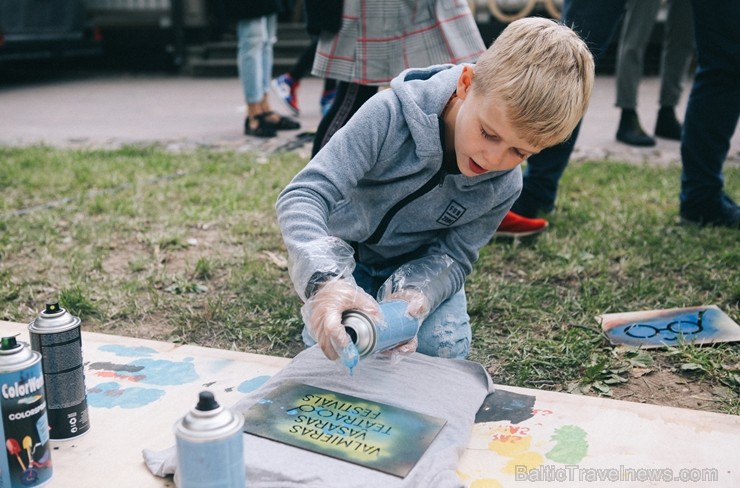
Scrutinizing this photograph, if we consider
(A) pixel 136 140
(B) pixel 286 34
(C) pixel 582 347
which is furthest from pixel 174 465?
(B) pixel 286 34

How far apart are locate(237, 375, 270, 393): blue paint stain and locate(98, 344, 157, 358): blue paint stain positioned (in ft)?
1.07

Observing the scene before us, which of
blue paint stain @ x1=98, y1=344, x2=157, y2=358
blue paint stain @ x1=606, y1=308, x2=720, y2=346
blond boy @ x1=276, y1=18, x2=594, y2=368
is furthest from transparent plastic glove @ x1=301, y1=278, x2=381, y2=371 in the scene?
blue paint stain @ x1=606, y1=308, x2=720, y2=346

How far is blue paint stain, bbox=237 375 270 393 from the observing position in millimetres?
1916

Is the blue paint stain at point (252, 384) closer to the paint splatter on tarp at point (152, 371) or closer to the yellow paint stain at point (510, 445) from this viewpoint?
the paint splatter on tarp at point (152, 371)

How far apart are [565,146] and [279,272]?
126cm

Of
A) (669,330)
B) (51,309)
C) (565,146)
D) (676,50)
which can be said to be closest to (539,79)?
(669,330)

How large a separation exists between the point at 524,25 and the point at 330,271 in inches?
29.6

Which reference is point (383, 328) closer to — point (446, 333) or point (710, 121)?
point (446, 333)

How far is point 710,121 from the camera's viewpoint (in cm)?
308

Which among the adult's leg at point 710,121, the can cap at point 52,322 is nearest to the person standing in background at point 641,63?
the adult's leg at point 710,121

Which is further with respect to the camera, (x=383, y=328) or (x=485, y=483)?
(x=383, y=328)

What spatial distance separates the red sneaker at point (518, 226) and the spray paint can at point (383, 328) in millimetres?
1231

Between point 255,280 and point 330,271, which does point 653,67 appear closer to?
point 255,280

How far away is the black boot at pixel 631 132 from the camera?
5.18m
